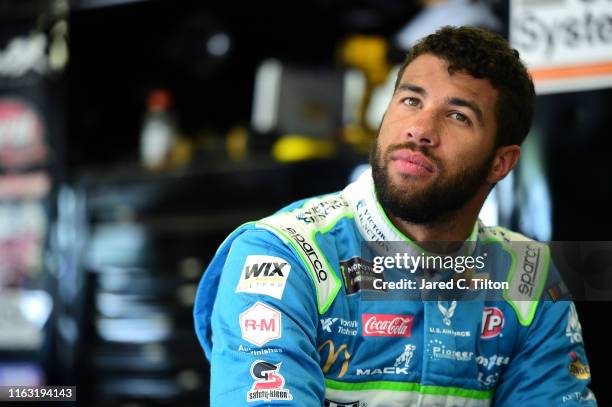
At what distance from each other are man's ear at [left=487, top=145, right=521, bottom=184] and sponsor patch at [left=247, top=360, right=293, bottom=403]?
0.40 m

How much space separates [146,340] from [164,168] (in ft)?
1.49

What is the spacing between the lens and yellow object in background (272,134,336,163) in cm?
190

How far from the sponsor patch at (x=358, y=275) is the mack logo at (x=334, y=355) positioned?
0.22 feet

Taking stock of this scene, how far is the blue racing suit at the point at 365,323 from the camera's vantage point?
2.87 feet

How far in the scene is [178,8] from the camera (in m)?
2.26

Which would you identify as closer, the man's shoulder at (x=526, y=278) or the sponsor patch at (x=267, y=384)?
the sponsor patch at (x=267, y=384)

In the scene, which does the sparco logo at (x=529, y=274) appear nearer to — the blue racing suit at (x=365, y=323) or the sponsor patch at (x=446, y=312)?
the blue racing suit at (x=365, y=323)

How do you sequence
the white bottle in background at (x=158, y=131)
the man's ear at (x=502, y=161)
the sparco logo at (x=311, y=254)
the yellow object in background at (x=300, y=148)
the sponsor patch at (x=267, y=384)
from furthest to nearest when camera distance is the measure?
the white bottle in background at (x=158, y=131), the yellow object in background at (x=300, y=148), the man's ear at (x=502, y=161), the sparco logo at (x=311, y=254), the sponsor patch at (x=267, y=384)

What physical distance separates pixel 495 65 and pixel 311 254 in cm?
33

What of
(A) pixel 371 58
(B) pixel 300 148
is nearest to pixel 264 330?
(B) pixel 300 148

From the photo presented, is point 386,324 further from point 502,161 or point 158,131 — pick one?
point 158,131

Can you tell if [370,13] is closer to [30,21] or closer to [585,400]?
[30,21]

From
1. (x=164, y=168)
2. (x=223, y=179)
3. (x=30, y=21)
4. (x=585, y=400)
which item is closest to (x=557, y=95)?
(x=585, y=400)

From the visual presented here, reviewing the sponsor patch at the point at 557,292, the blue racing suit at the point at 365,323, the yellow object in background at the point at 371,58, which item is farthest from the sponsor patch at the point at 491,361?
the yellow object in background at the point at 371,58
